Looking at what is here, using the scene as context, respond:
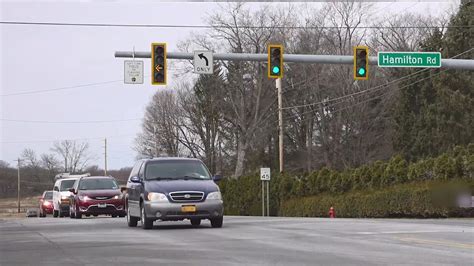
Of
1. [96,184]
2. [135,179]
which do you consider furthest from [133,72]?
[135,179]

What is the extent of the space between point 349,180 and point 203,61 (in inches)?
669

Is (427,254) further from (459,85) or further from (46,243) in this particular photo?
(459,85)

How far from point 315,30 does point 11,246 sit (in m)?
53.5

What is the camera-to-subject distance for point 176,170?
738 inches

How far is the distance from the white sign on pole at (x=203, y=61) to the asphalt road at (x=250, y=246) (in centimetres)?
1100

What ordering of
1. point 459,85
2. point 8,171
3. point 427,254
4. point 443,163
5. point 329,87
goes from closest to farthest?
1. point 427,254
2. point 443,163
3. point 459,85
4. point 329,87
5. point 8,171

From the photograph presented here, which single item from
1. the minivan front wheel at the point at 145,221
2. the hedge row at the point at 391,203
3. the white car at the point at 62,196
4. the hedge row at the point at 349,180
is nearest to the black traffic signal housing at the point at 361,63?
the hedge row at the point at 391,203

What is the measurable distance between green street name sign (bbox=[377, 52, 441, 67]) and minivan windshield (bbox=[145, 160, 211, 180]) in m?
11.5

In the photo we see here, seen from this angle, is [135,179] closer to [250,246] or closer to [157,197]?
[157,197]

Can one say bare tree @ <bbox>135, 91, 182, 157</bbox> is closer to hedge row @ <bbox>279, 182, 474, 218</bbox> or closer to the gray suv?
hedge row @ <bbox>279, 182, 474, 218</bbox>

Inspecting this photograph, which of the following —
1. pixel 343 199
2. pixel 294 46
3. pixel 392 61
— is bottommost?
pixel 343 199

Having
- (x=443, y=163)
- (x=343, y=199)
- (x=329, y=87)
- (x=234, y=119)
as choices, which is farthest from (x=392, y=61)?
(x=234, y=119)

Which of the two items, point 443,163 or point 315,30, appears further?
point 315,30

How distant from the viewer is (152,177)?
18562 millimetres
